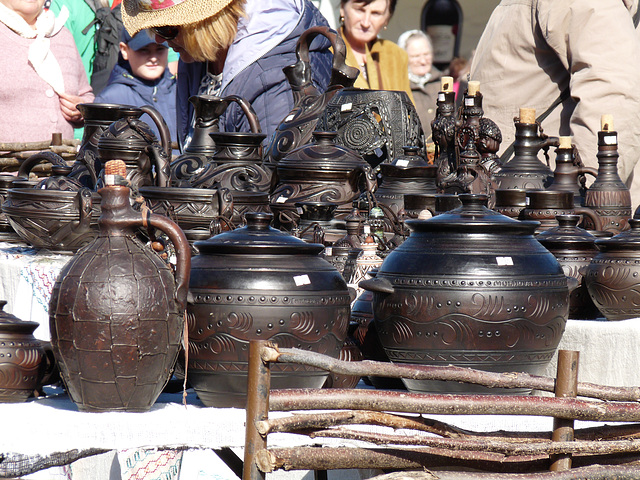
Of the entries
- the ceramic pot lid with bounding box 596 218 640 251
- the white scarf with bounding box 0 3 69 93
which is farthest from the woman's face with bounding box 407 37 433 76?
the ceramic pot lid with bounding box 596 218 640 251

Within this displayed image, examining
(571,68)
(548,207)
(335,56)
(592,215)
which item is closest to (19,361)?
(548,207)

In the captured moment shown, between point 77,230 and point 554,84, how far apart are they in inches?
98.8

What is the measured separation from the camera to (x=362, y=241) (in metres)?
2.92

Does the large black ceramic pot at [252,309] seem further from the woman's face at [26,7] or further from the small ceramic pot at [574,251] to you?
the woman's face at [26,7]

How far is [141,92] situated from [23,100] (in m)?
0.86

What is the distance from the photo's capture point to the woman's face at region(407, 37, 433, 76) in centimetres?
786

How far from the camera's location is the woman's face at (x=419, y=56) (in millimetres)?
7863

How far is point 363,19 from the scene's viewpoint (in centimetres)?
588

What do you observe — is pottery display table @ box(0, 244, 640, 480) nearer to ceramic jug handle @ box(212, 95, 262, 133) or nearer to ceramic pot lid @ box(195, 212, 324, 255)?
ceramic pot lid @ box(195, 212, 324, 255)

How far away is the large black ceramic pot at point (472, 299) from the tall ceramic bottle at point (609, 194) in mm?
1301

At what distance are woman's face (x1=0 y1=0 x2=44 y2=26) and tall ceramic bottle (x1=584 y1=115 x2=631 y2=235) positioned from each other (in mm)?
3691

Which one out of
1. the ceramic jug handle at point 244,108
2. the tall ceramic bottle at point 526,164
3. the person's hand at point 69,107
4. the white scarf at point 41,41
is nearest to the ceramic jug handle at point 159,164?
the ceramic jug handle at point 244,108

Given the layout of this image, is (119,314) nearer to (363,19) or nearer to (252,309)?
(252,309)

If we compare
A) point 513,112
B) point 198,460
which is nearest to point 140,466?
point 198,460
